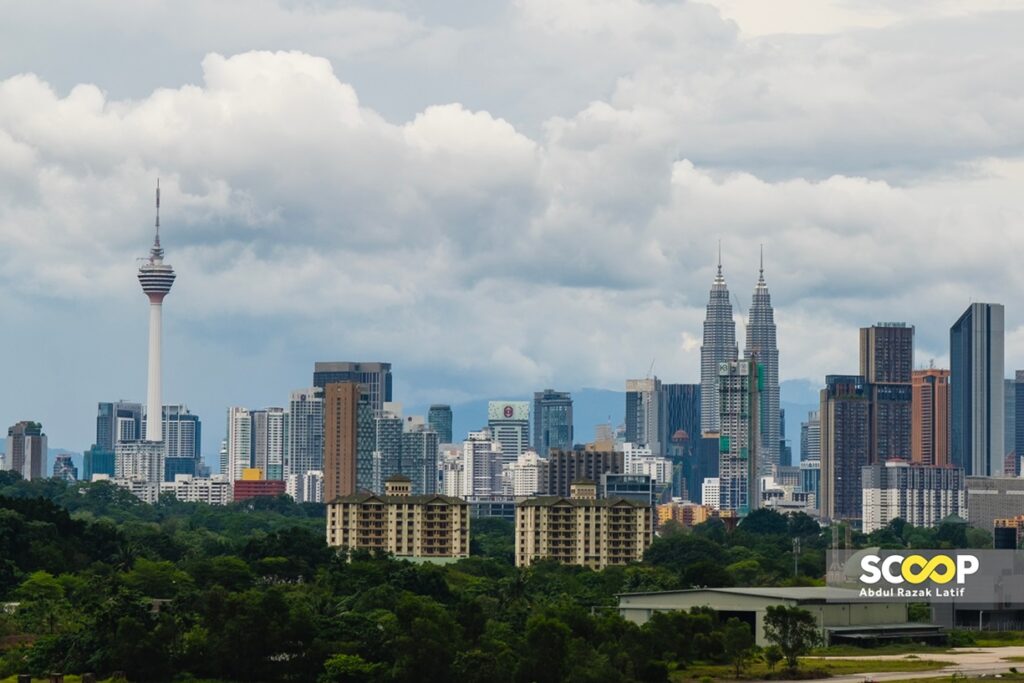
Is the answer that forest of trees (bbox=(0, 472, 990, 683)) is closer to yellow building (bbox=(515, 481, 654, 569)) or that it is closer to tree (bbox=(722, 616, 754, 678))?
tree (bbox=(722, 616, 754, 678))

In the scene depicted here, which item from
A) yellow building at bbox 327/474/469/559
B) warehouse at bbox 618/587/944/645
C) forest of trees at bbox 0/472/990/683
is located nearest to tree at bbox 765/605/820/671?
forest of trees at bbox 0/472/990/683

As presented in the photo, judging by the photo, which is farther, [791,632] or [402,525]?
[402,525]

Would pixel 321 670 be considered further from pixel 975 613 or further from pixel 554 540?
pixel 554 540

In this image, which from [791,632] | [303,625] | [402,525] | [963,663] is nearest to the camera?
[303,625]

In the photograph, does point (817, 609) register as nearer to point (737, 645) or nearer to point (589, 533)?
point (737, 645)

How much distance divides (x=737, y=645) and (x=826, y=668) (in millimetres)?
4671

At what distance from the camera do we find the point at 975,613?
446ft

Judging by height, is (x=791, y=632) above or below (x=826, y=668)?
above

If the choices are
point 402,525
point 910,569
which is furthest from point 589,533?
point 910,569

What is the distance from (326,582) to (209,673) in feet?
138

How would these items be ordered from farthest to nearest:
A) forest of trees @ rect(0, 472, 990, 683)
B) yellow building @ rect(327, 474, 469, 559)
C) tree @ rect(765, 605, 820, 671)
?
yellow building @ rect(327, 474, 469, 559) < tree @ rect(765, 605, 820, 671) < forest of trees @ rect(0, 472, 990, 683)

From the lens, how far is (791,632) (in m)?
108

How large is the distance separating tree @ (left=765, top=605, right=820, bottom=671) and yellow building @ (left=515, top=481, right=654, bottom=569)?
8489cm

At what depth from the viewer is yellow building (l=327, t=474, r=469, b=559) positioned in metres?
196
